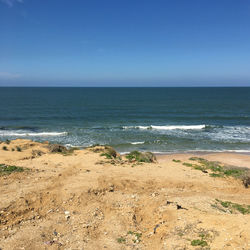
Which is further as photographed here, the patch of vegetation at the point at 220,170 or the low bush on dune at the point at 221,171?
the patch of vegetation at the point at 220,170


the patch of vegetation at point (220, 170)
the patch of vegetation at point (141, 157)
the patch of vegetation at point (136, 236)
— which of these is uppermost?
the patch of vegetation at point (136, 236)

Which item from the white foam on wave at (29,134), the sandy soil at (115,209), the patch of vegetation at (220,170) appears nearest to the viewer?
the sandy soil at (115,209)

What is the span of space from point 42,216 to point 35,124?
32.2 meters

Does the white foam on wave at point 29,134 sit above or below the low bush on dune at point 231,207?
below

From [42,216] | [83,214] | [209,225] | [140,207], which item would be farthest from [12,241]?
[209,225]

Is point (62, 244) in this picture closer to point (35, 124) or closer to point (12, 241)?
point (12, 241)

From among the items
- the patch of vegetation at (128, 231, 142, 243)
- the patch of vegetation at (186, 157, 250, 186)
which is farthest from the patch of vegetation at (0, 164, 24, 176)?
the patch of vegetation at (186, 157, 250, 186)

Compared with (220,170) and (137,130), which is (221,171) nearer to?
(220,170)

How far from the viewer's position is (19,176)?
38.9 feet

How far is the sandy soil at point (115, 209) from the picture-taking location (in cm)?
693

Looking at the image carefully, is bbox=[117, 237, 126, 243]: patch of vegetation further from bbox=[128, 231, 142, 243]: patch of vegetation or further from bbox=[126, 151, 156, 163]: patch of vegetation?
bbox=[126, 151, 156, 163]: patch of vegetation

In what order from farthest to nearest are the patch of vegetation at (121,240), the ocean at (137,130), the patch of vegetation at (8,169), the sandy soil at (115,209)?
the ocean at (137,130) < the patch of vegetation at (8,169) < the patch of vegetation at (121,240) < the sandy soil at (115,209)

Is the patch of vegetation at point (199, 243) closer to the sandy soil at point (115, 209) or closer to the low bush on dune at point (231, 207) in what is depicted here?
the sandy soil at point (115, 209)

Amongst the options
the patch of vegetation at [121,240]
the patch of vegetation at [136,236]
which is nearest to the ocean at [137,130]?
the patch of vegetation at [136,236]
